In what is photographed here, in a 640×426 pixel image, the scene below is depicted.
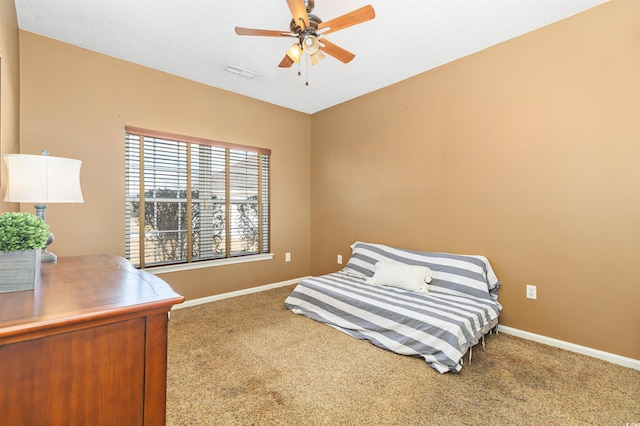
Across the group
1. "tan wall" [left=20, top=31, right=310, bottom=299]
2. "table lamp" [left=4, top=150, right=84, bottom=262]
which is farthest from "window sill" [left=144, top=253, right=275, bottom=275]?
"table lamp" [left=4, top=150, right=84, bottom=262]

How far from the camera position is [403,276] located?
9.65 feet

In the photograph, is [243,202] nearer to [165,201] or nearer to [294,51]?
[165,201]

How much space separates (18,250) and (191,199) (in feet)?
8.37

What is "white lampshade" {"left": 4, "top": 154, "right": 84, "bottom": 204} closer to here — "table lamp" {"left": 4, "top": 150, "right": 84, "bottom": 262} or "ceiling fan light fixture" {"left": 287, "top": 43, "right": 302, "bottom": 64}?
"table lamp" {"left": 4, "top": 150, "right": 84, "bottom": 262}

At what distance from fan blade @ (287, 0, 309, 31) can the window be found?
83.7 inches

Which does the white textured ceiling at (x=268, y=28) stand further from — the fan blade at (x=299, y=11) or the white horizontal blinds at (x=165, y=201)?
the white horizontal blinds at (x=165, y=201)

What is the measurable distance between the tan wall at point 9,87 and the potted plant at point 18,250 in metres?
1.08

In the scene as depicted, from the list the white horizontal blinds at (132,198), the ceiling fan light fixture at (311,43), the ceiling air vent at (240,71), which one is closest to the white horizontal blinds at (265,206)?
the ceiling air vent at (240,71)

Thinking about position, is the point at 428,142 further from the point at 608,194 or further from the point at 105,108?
the point at 105,108

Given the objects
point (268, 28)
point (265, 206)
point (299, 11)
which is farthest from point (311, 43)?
point (265, 206)

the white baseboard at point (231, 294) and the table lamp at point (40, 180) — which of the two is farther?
the white baseboard at point (231, 294)

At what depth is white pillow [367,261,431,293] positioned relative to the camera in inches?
113

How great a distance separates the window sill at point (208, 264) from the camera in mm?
3213

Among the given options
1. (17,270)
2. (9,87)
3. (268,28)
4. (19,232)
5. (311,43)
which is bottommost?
(17,270)
